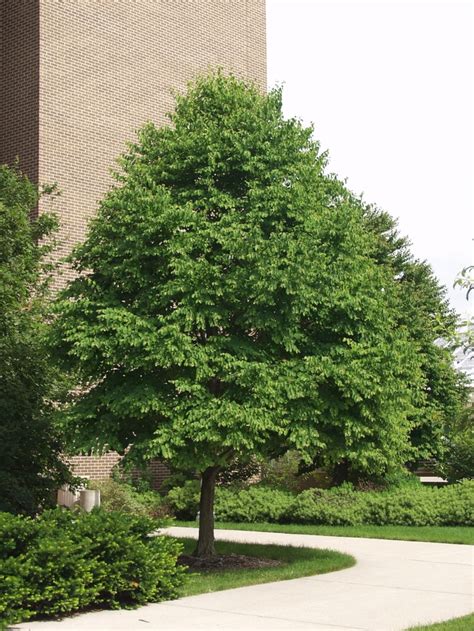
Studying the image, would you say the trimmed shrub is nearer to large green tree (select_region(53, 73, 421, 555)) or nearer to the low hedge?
A: the low hedge

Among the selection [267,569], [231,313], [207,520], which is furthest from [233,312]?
[267,569]

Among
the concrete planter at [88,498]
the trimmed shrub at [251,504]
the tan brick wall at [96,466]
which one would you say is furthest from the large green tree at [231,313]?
the tan brick wall at [96,466]

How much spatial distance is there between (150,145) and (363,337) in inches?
210

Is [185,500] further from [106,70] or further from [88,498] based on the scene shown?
[106,70]

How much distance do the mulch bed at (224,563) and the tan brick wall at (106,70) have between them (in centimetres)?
1073

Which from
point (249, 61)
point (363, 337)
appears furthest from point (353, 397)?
point (249, 61)

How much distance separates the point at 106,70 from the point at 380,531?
15374mm

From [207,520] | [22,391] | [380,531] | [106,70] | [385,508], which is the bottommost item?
[207,520]

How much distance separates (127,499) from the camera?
23.6m

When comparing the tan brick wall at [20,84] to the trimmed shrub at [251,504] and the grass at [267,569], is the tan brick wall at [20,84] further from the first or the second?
the grass at [267,569]

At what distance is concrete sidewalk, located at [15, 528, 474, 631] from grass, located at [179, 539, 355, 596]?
0.93 ft

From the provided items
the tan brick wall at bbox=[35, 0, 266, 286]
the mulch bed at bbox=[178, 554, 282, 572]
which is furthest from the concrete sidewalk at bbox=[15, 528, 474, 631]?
the tan brick wall at bbox=[35, 0, 266, 286]

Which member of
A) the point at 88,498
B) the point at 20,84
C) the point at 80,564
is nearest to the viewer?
the point at 80,564

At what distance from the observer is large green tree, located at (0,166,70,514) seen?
53.5 ft
